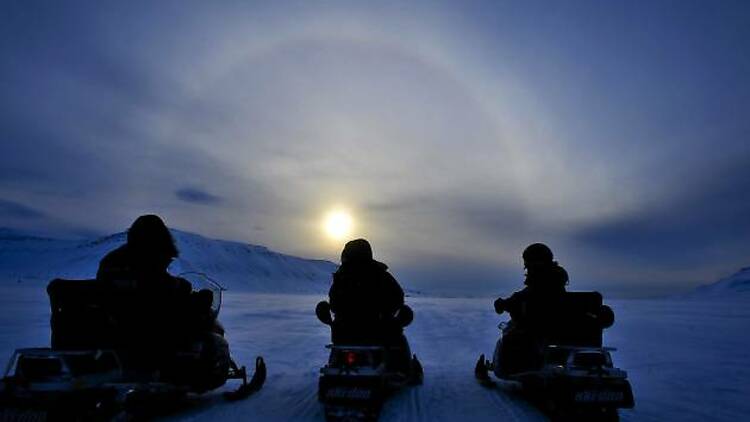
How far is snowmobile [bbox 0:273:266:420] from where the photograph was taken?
410cm

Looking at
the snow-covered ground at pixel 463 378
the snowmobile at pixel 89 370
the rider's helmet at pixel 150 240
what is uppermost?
the rider's helmet at pixel 150 240

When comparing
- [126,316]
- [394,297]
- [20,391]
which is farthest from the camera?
[394,297]

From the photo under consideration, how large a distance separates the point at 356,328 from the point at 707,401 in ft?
15.4

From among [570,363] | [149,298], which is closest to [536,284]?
[570,363]

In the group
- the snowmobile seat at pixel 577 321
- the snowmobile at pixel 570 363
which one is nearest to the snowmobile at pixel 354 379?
the snowmobile at pixel 570 363

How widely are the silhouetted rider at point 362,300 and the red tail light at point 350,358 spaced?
0.49 m

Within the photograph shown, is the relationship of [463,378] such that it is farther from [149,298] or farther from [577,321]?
[149,298]

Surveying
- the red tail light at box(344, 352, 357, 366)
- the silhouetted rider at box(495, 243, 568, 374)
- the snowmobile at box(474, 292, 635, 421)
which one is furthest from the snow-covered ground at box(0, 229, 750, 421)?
the red tail light at box(344, 352, 357, 366)

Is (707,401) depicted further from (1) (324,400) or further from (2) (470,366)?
(1) (324,400)

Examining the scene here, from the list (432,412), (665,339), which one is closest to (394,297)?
(432,412)

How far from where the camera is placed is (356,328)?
5996 mm

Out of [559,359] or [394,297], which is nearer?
[559,359]

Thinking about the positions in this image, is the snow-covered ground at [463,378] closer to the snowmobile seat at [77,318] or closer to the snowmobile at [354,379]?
the snowmobile at [354,379]

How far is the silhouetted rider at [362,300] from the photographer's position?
6.02m
